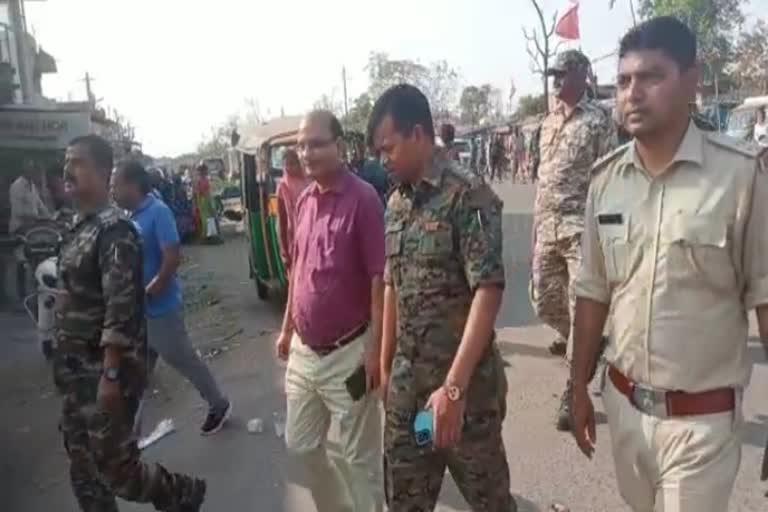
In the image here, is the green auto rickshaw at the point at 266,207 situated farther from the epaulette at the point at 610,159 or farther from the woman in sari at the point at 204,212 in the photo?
the woman in sari at the point at 204,212

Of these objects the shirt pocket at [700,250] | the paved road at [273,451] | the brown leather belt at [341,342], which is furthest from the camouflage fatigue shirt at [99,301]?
the shirt pocket at [700,250]

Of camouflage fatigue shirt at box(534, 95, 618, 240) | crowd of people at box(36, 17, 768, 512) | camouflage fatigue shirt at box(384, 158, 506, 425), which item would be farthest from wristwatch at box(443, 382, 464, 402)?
camouflage fatigue shirt at box(534, 95, 618, 240)

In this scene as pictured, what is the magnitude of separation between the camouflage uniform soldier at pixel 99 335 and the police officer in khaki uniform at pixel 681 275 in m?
1.95

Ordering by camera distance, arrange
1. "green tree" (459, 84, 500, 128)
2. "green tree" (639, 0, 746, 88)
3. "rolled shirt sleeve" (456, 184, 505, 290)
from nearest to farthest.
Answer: "rolled shirt sleeve" (456, 184, 505, 290)
"green tree" (639, 0, 746, 88)
"green tree" (459, 84, 500, 128)

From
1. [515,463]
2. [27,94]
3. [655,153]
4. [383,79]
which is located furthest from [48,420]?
[383,79]

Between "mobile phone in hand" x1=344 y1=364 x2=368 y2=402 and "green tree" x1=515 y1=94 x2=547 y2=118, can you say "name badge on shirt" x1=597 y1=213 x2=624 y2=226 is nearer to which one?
"mobile phone in hand" x1=344 y1=364 x2=368 y2=402

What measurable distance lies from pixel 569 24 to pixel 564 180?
1144cm

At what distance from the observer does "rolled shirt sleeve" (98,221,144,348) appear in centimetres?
319

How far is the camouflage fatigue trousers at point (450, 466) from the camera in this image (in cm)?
257

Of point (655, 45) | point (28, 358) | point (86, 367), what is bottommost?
point (28, 358)

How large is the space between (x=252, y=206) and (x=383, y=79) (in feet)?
149

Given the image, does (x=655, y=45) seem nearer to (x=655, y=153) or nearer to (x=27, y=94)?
(x=655, y=153)

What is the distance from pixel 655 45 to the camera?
6.93 feet

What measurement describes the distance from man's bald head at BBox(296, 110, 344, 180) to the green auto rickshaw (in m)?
5.29
